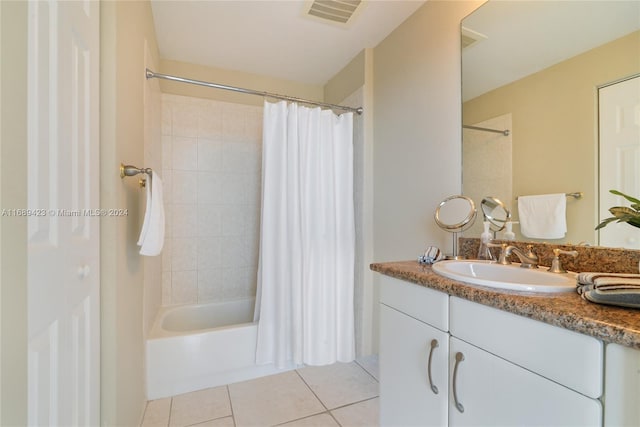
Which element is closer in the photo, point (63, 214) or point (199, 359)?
point (63, 214)

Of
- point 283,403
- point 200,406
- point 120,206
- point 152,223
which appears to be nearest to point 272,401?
point 283,403

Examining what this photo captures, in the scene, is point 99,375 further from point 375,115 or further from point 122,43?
point 375,115

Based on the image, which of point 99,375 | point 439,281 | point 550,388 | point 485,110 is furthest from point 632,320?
point 99,375

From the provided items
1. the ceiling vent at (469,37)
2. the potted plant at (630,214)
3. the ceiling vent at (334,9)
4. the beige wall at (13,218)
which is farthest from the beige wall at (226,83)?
the potted plant at (630,214)

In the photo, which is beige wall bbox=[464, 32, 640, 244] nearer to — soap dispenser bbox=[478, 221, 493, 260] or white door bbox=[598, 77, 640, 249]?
white door bbox=[598, 77, 640, 249]

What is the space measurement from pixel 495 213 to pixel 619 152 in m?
0.46

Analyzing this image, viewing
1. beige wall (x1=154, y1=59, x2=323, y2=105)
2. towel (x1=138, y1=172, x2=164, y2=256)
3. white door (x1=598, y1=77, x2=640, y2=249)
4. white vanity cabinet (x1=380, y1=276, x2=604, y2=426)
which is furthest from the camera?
beige wall (x1=154, y1=59, x2=323, y2=105)

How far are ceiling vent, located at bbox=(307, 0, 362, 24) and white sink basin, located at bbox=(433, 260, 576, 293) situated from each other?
1.55 metres

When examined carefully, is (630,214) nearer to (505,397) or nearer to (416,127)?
(505,397)

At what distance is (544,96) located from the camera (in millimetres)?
1090

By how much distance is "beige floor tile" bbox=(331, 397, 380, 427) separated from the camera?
1.44 metres

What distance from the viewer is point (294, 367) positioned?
1.93m

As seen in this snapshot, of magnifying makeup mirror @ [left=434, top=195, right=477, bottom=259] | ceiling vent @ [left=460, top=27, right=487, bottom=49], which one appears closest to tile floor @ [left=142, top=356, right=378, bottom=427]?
magnifying makeup mirror @ [left=434, top=195, right=477, bottom=259]

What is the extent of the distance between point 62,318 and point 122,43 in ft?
3.51
